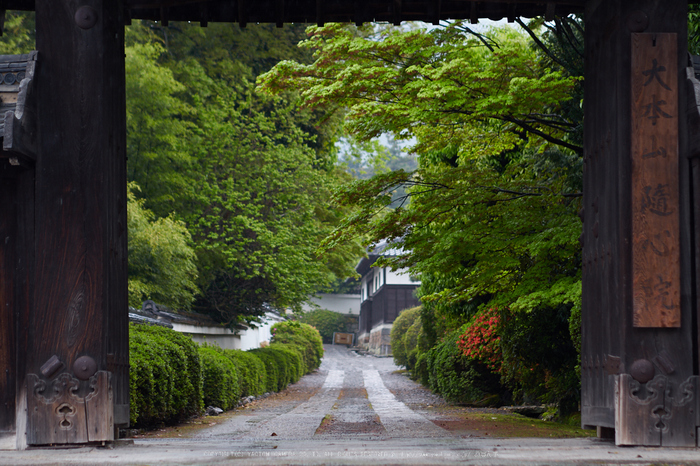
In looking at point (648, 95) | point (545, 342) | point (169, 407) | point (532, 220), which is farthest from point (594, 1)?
point (169, 407)

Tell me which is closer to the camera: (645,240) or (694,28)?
(645,240)

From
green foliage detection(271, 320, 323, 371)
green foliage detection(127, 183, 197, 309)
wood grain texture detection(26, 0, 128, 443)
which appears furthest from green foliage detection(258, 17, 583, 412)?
green foliage detection(271, 320, 323, 371)

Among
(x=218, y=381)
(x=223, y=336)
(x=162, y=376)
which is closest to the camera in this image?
(x=162, y=376)

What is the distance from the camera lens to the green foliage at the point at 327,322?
56031mm

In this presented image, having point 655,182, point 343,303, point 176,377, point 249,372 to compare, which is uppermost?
point 655,182

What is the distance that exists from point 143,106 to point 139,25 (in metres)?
4.92

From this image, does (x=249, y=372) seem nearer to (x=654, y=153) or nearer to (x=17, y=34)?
(x=17, y=34)

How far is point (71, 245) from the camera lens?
485 centimetres

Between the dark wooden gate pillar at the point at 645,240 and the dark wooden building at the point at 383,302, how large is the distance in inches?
1395

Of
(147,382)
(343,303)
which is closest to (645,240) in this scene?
(147,382)

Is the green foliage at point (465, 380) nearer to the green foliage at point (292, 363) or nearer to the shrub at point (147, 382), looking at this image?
the shrub at point (147, 382)

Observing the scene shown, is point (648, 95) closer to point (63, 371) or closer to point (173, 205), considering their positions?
point (63, 371)

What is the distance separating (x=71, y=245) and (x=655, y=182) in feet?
14.1

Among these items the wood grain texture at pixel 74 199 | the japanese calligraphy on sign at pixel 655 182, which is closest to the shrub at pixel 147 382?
the wood grain texture at pixel 74 199
